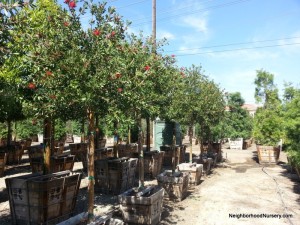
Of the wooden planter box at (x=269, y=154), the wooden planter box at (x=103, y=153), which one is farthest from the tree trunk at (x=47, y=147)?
the wooden planter box at (x=269, y=154)

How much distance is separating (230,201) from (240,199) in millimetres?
504

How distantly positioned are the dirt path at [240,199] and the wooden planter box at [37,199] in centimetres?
261

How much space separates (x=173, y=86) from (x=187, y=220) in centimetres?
460

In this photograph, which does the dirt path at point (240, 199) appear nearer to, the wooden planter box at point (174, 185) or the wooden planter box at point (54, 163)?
the wooden planter box at point (174, 185)

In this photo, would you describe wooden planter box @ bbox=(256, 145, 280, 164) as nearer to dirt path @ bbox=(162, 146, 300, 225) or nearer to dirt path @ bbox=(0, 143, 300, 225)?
dirt path @ bbox=(162, 146, 300, 225)

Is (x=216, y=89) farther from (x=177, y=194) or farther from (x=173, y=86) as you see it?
(x=177, y=194)

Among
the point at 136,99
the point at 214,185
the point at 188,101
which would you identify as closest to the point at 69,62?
the point at 136,99

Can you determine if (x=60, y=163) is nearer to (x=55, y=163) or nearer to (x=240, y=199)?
(x=55, y=163)

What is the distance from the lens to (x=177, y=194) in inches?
363

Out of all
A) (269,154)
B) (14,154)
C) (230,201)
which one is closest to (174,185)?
(230,201)

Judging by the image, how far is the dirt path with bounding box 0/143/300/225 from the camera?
25.2 ft

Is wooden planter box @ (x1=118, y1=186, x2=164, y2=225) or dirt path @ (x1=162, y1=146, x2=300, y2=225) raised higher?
wooden planter box @ (x1=118, y1=186, x2=164, y2=225)

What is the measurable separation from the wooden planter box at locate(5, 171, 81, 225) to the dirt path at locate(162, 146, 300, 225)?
103 inches

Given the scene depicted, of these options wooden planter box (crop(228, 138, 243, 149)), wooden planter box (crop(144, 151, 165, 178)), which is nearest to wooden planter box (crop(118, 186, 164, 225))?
wooden planter box (crop(144, 151, 165, 178))
